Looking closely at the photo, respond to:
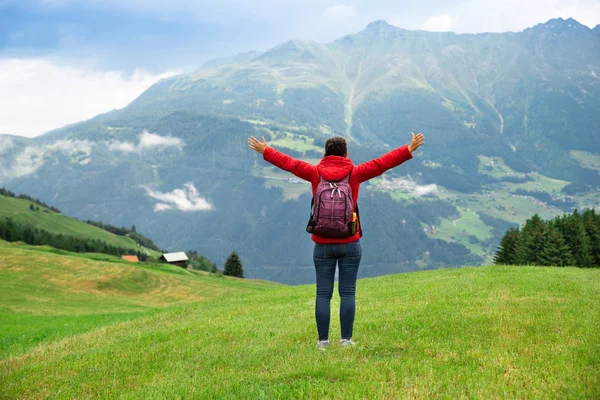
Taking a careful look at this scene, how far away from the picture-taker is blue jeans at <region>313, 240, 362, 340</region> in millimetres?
10164

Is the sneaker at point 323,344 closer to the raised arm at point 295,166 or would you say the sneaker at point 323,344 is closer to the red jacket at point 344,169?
the red jacket at point 344,169

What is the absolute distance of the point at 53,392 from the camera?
9523 millimetres

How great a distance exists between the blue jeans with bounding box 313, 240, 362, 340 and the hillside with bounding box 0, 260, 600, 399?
623mm

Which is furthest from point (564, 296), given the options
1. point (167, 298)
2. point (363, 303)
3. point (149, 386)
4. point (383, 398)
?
point (167, 298)

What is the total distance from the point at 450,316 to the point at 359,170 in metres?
5.66

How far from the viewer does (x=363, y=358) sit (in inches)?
387

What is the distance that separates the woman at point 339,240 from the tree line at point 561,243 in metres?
50.2

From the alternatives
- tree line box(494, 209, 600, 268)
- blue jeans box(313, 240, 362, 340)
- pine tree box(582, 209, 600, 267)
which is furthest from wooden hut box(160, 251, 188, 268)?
blue jeans box(313, 240, 362, 340)

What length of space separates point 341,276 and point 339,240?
41.6 inches

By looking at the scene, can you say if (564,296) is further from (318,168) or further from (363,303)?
(318,168)

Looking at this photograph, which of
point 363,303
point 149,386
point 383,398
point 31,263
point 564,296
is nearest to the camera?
point 383,398

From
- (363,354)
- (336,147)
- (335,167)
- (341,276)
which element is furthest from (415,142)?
(363,354)

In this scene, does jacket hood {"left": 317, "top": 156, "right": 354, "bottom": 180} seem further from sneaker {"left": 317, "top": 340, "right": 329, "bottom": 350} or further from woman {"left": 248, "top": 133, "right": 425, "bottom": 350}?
sneaker {"left": 317, "top": 340, "right": 329, "bottom": 350}

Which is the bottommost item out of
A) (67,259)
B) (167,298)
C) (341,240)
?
(167,298)
